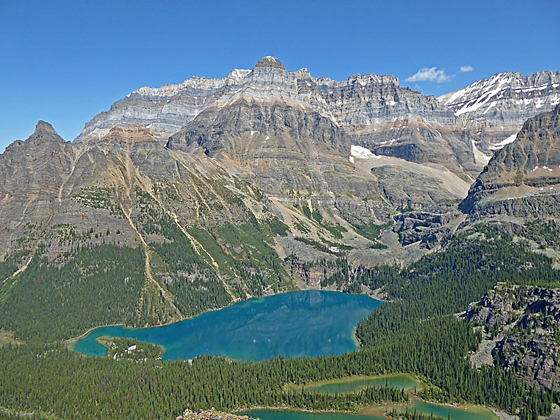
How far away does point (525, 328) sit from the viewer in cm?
12369

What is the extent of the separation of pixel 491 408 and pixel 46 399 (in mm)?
99168

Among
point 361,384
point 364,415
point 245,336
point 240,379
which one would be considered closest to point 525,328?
point 361,384

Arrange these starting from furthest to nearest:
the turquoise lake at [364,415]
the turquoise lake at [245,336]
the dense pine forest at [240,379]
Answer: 1. the turquoise lake at [245,336]
2. the dense pine forest at [240,379]
3. the turquoise lake at [364,415]

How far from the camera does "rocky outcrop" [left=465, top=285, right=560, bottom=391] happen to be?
368 ft

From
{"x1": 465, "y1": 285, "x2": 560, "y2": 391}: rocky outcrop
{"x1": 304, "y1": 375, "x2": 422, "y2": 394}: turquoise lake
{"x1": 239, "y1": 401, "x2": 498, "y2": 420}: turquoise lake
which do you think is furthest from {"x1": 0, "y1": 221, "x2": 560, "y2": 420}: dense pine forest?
{"x1": 465, "y1": 285, "x2": 560, "y2": 391}: rocky outcrop

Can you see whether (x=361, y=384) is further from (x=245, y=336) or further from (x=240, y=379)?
→ (x=245, y=336)

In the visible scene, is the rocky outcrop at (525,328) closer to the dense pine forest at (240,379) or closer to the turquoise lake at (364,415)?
the dense pine forest at (240,379)

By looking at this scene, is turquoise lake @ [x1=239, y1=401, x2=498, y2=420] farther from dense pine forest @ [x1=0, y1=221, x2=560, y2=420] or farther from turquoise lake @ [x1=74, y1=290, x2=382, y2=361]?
turquoise lake @ [x1=74, y1=290, x2=382, y2=361]

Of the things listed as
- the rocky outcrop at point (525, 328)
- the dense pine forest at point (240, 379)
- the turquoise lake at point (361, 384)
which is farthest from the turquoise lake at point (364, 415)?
the rocky outcrop at point (525, 328)

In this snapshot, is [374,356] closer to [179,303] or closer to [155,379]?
[155,379]

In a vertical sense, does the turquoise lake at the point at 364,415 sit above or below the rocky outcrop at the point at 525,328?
below

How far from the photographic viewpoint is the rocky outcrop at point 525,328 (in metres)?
112

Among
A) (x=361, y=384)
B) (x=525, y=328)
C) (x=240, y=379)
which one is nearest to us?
(x=240, y=379)

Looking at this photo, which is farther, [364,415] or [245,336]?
[245,336]
